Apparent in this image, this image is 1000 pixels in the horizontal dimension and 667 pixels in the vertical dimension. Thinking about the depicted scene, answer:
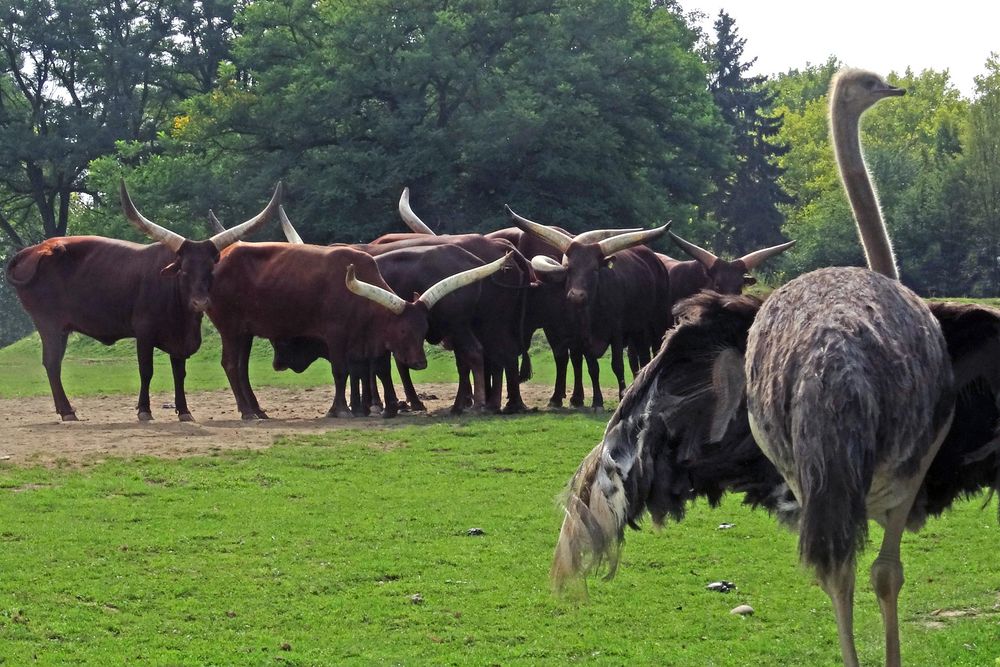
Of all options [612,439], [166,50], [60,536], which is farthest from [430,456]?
[166,50]


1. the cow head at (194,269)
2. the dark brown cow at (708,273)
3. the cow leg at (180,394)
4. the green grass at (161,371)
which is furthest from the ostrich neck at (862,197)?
the green grass at (161,371)

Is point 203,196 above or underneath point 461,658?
above

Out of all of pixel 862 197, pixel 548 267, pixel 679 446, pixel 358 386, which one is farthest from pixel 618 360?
pixel 679 446

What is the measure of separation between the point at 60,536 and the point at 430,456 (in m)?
4.64

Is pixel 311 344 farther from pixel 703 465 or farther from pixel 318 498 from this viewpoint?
pixel 703 465

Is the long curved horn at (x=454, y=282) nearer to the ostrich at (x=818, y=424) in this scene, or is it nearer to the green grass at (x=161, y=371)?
the green grass at (x=161, y=371)

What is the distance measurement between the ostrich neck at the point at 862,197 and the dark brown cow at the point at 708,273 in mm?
12515

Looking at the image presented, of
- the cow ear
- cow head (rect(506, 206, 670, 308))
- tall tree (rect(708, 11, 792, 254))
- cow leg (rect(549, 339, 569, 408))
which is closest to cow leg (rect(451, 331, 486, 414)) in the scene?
cow head (rect(506, 206, 670, 308))

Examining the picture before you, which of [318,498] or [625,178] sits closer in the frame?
[318,498]

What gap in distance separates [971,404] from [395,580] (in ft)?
14.6

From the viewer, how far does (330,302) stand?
1797 cm

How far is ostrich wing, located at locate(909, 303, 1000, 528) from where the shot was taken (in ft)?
17.6

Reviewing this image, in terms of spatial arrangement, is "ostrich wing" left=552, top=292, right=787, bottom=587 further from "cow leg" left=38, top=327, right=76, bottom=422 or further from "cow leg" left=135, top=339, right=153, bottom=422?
"cow leg" left=38, top=327, right=76, bottom=422

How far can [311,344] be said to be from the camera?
1938 centimetres
